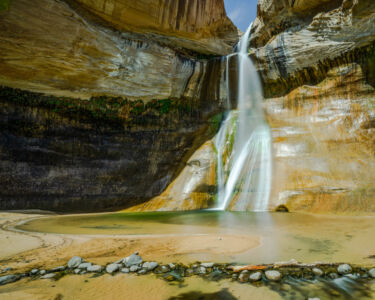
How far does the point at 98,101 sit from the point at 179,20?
6861 millimetres

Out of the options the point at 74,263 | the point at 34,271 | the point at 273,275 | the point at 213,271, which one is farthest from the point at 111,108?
the point at 273,275

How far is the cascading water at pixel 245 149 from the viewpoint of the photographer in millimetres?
10039

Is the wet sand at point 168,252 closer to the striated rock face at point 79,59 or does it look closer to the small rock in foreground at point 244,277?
the small rock in foreground at point 244,277

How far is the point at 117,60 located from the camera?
12.0 metres

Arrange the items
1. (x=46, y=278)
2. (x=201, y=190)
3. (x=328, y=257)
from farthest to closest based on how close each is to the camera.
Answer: (x=201, y=190)
(x=328, y=257)
(x=46, y=278)

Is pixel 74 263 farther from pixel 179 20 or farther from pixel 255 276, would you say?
pixel 179 20

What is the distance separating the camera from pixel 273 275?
8.63 feet

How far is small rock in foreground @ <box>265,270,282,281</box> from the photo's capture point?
260 centimetres

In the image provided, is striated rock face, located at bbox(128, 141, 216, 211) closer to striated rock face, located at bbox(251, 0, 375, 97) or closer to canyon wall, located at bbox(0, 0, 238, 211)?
canyon wall, located at bbox(0, 0, 238, 211)

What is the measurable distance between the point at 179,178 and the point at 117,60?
6.88 meters

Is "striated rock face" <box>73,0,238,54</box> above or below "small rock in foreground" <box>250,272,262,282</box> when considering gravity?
above

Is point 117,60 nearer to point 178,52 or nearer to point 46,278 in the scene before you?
point 178,52

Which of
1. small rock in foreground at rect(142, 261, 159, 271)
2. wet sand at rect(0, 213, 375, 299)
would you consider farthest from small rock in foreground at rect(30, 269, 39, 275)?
small rock in foreground at rect(142, 261, 159, 271)

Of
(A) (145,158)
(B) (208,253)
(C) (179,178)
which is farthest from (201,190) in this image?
(B) (208,253)
